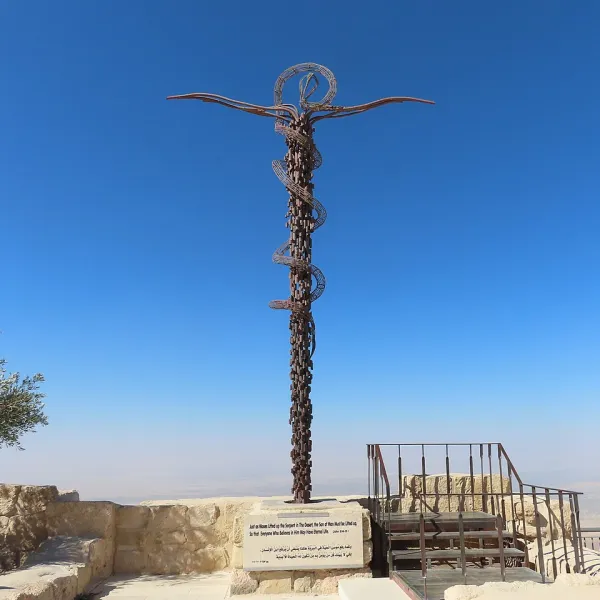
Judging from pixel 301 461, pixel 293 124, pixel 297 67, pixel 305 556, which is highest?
pixel 297 67

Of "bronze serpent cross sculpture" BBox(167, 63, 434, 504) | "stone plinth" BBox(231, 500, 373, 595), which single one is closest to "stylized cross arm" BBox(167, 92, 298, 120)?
"bronze serpent cross sculpture" BBox(167, 63, 434, 504)

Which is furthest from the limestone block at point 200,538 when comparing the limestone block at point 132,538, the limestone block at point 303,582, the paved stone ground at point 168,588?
the limestone block at point 303,582

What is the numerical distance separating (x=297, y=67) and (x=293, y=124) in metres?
1.23

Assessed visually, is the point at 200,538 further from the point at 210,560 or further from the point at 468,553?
the point at 468,553

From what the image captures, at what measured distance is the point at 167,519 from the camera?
9.63 m

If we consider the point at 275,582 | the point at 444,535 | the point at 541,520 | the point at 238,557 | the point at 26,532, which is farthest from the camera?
the point at 541,520

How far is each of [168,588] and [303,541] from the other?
87.0 inches

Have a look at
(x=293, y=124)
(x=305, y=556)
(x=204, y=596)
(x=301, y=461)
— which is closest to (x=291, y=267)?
(x=293, y=124)

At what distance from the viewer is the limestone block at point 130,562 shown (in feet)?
31.1

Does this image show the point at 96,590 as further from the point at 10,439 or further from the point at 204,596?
the point at 10,439

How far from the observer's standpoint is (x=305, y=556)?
8.12 metres

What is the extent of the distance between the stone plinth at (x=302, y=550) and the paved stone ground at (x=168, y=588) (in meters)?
0.23

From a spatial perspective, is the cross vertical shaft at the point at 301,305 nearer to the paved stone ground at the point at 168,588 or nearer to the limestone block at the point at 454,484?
the paved stone ground at the point at 168,588

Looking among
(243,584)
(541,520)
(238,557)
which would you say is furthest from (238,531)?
(541,520)
